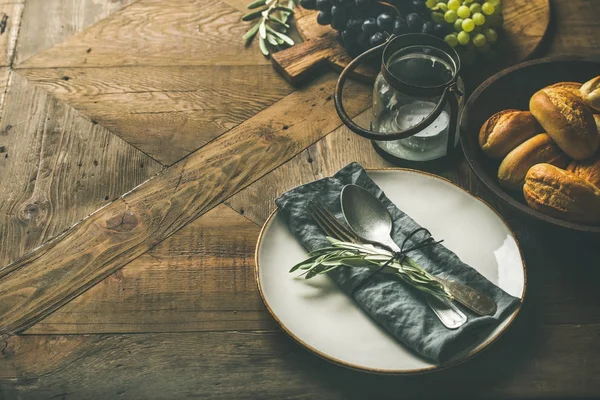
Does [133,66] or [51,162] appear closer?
[51,162]

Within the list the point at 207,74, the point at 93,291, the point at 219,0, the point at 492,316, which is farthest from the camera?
the point at 219,0

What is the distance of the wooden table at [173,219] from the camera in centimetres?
71

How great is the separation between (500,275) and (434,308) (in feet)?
0.30

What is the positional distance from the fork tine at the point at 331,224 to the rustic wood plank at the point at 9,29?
24.2 inches

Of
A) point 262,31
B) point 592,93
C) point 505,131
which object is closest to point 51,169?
point 262,31

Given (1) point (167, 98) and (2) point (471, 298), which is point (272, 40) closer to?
(1) point (167, 98)

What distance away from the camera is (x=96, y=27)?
1139 mm

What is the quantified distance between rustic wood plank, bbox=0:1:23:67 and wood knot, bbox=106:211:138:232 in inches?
15.7

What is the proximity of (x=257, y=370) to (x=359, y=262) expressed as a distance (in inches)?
6.4

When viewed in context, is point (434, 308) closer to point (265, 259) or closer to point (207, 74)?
point (265, 259)

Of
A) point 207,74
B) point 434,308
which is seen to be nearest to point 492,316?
point 434,308

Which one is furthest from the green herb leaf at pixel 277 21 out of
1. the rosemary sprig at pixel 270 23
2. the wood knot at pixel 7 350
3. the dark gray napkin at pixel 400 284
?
the wood knot at pixel 7 350

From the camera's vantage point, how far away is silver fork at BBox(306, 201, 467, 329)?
70cm

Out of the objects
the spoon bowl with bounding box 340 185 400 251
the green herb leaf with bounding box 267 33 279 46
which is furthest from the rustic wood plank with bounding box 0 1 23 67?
the spoon bowl with bounding box 340 185 400 251
